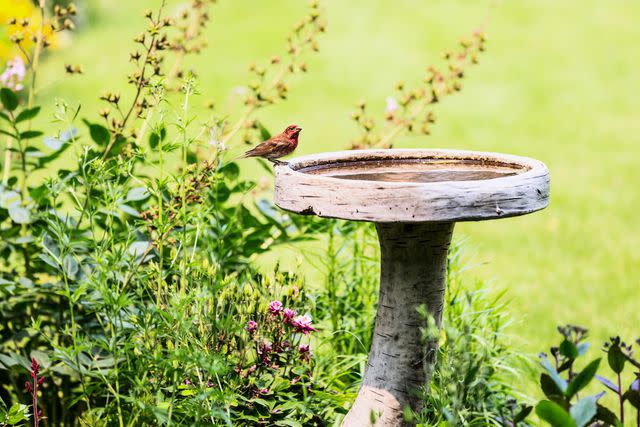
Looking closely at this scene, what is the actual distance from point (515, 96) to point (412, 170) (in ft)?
23.8

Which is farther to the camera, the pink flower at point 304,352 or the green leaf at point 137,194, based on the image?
the green leaf at point 137,194

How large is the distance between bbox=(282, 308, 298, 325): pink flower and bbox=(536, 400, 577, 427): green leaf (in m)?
0.78

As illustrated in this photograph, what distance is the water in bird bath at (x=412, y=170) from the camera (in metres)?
2.82

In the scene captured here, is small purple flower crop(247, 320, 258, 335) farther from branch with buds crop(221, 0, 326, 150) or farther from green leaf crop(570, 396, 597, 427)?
branch with buds crop(221, 0, 326, 150)

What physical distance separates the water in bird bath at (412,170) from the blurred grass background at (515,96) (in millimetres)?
998

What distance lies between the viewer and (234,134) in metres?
3.49

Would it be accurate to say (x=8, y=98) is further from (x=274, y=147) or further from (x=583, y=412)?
(x=583, y=412)

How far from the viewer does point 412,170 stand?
9.65 ft

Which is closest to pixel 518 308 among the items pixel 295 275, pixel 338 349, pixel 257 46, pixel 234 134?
pixel 338 349

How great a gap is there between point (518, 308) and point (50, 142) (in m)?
3.23

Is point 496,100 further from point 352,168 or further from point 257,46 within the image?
point 352,168

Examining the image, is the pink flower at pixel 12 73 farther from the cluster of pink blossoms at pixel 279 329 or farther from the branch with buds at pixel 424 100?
the cluster of pink blossoms at pixel 279 329

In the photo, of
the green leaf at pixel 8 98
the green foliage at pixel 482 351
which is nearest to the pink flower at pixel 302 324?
the green foliage at pixel 482 351

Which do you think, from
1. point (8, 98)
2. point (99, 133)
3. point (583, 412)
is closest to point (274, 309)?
point (583, 412)
